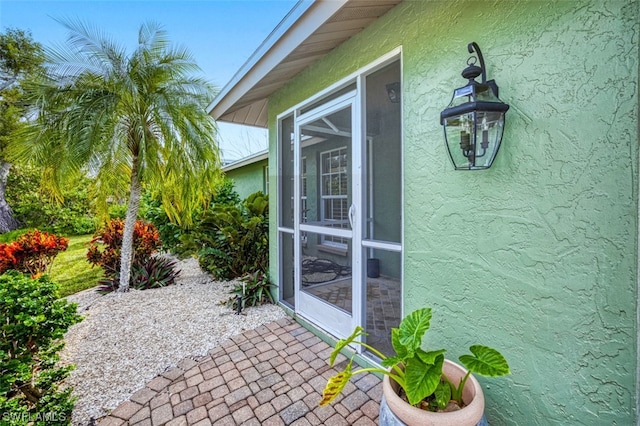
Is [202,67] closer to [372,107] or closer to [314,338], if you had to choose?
[372,107]

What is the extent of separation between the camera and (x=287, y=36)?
2680 mm

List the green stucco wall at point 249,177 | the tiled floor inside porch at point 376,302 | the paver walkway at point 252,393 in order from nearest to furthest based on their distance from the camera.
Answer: the paver walkway at point 252,393, the tiled floor inside porch at point 376,302, the green stucco wall at point 249,177

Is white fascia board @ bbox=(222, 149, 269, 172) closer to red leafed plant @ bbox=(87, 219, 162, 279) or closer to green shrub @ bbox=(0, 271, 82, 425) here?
red leafed plant @ bbox=(87, 219, 162, 279)

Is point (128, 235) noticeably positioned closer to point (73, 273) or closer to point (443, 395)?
point (73, 273)

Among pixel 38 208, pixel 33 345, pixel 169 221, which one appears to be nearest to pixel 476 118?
pixel 33 345

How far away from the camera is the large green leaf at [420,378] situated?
1354 millimetres

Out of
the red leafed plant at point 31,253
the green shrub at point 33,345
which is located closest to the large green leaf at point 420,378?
the green shrub at point 33,345

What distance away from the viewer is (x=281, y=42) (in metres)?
2.78

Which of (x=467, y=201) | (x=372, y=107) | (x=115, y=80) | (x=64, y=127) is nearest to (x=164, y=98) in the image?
(x=115, y=80)

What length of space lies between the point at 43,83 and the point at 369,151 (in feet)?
17.2

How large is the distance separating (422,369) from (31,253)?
23.9 feet

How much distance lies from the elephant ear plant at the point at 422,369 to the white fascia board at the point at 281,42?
2.39 meters

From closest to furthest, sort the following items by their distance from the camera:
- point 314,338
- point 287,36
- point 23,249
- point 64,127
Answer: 1. point 287,36
2. point 314,338
3. point 64,127
4. point 23,249

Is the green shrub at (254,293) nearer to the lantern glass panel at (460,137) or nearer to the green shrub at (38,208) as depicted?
the lantern glass panel at (460,137)
